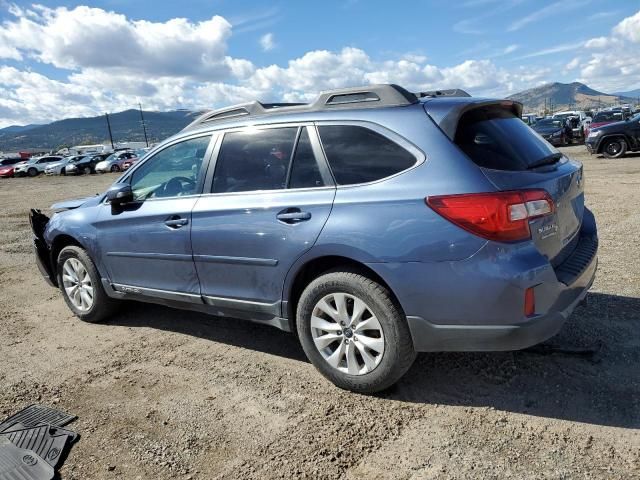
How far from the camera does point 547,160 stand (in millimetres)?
3182

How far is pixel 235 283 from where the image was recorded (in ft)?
11.8

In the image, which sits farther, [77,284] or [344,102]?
[77,284]

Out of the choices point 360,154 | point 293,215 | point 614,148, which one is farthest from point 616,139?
point 293,215

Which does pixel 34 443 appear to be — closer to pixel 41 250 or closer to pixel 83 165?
pixel 41 250

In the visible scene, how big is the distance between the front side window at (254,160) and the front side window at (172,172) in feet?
0.79

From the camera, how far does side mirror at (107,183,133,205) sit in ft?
13.8

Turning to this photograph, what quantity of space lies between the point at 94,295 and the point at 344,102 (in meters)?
3.01

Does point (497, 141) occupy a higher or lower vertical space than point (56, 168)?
higher

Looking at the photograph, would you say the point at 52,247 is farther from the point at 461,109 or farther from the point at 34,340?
the point at 461,109

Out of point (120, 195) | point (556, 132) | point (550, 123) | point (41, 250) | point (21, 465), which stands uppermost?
point (120, 195)

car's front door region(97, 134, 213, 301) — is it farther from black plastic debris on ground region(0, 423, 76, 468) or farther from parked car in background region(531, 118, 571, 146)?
parked car in background region(531, 118, 571, 146)

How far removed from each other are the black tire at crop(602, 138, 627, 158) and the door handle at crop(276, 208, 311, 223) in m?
18.1

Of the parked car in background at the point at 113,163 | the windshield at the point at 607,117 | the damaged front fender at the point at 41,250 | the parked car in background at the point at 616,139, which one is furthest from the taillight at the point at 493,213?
the parked car in background at the point at 113,163

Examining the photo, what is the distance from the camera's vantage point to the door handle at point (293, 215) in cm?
315
